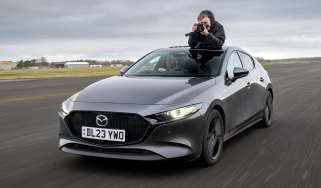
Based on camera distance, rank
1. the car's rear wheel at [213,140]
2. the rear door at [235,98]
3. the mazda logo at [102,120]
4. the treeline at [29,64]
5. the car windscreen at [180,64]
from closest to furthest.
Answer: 1. the mazda logo at [102,120]
2. the car's rear wheel at [213,140]
3. the rear door at [235,98]
4. the car windscreen at [180,64]
5. the treeline at [29,64]

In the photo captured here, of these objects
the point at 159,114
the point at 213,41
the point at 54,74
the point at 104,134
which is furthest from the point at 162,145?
the point at 54,74

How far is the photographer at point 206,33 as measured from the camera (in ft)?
24.0

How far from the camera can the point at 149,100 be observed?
5.42 meters

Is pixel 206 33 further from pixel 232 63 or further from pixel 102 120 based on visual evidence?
pixel 102 120

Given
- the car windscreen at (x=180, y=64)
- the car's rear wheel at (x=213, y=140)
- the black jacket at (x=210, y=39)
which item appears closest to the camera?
the car's rear wheel at (x=213, y=140)

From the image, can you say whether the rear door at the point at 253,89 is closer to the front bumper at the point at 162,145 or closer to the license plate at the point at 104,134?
the front bumper at the point at 162,145

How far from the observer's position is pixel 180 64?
6828 mm

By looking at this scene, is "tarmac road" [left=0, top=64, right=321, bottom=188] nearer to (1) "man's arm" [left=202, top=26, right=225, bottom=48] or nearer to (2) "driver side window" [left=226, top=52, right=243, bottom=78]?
(2) "driver side window" [left=226, top=52, right=243, bottom=78]

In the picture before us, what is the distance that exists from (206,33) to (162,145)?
2.50 m

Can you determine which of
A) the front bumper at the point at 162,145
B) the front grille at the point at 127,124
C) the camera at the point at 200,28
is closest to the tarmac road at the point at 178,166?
the front bumper at the point at 162,145

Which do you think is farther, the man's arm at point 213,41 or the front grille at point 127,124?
the man's arm at point 213,41

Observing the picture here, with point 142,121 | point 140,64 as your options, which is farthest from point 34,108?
point 142,121

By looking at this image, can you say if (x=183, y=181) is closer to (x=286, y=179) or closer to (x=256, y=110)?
(x=286, y=179)

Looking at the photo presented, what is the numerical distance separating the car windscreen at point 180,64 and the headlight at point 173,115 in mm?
1132
